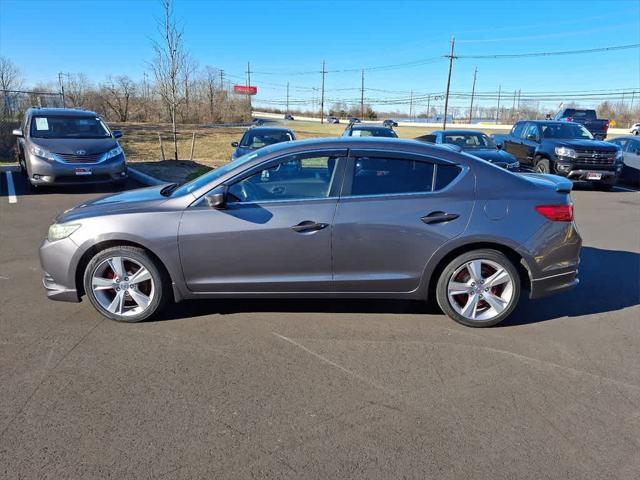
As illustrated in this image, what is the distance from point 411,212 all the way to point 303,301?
1423mm

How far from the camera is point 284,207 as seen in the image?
3.82 meters

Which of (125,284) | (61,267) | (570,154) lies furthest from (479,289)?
(570,154)

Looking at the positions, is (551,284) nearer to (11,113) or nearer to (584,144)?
(584,144)

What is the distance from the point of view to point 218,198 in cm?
369

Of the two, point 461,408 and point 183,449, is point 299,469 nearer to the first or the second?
point 183,449

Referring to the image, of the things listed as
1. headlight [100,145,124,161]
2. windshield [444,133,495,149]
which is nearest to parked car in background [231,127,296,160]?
headlight [100,145,124,161]

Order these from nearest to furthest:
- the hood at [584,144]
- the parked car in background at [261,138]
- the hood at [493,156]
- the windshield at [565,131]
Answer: the hood at [493,156] → the parked car in background at [261,138] → the hood at [584,144] → the windshield at [565,131]

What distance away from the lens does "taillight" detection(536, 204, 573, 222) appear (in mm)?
3910

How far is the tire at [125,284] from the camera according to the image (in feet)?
12.7

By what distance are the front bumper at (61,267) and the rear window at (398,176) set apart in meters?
2.46

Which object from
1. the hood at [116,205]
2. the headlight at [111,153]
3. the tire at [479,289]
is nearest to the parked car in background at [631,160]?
the tire at [479,289]

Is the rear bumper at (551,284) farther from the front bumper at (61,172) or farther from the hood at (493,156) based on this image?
the front bumper at (61,172)

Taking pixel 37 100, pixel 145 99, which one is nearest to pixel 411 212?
pixel 37 100

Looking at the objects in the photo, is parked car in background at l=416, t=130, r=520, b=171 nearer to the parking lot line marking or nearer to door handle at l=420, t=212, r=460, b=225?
door handle at l=420, t=212, r=460, b=225
